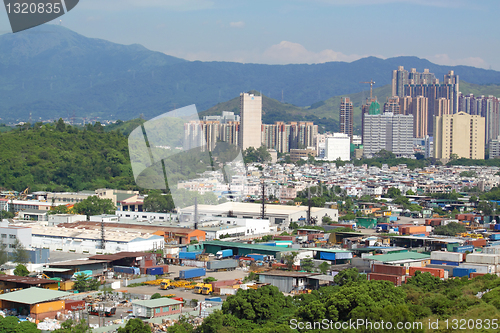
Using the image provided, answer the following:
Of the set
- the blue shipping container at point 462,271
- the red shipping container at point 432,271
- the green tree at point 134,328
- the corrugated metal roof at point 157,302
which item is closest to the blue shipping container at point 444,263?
the blue shipping container at point 462,271

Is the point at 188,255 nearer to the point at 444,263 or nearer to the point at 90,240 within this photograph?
the point at 90,240

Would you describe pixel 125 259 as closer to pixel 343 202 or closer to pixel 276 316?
pixel 276 316

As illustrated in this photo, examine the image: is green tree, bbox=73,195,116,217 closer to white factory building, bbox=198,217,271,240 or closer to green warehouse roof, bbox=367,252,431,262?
white factory building, bbox=198,217,271,240

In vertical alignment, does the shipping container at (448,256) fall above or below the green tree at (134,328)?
above

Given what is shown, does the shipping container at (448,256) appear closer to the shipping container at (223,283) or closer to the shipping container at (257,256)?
the shipping container at (257,256)

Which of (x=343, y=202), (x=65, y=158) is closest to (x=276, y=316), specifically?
(x=343, y=202)

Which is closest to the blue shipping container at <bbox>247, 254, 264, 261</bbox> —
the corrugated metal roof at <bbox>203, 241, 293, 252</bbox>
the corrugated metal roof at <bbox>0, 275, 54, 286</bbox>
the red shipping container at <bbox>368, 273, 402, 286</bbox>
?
the corrugated metal roof at <bbox>203, 241, 293, 252</bbox>
